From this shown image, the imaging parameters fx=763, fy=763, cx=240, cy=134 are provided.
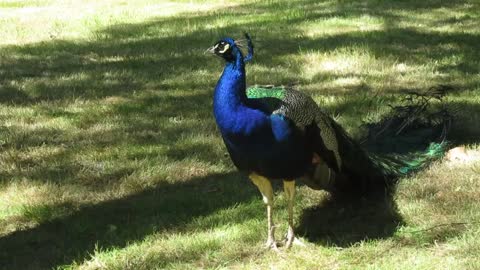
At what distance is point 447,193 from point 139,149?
2384 millimetres

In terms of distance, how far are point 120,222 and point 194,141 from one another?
1496 mm

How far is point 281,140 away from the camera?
3.87 meters

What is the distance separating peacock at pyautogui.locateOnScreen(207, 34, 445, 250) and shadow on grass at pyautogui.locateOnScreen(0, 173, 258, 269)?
0.65 metres

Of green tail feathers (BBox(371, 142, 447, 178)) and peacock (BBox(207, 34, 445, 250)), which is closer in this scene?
peacock (BBox(207, 34, 445, 250))

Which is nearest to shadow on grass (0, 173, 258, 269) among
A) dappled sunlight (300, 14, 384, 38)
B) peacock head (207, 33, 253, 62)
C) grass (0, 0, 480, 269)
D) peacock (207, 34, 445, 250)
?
grass (0, 0, 480, 269)

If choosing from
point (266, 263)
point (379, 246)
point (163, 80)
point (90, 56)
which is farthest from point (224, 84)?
point (90, 56)

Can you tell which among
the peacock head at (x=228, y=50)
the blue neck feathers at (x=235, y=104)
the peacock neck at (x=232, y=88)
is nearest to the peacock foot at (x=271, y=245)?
the blue neck feathers at (x=235, y=104)

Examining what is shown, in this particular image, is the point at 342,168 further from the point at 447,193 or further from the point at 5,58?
the point at 5,58

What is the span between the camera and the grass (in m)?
4.29

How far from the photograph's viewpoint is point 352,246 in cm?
427

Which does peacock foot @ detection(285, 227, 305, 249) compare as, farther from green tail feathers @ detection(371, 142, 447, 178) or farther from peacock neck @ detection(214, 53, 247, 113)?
peacock neck @ detection(214, 53, 247, 113)

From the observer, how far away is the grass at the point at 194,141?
4.29m

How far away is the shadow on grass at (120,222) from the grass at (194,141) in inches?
0.5

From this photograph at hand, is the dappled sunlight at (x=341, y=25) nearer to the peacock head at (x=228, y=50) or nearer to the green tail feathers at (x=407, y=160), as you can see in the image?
the green tail feathers at (x=407, y=160)
